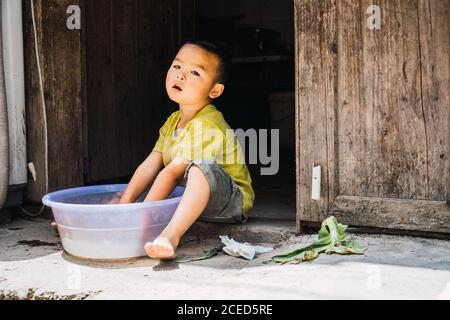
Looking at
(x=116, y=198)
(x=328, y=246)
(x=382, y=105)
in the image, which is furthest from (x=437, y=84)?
(x=116, y=198)

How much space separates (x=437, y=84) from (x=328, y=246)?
76 centimetres

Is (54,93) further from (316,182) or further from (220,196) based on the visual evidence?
(316,182)

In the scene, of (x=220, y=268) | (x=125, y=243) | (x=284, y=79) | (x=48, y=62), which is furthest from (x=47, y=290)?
(x=284, y=79)

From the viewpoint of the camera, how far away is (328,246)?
200 centimetres

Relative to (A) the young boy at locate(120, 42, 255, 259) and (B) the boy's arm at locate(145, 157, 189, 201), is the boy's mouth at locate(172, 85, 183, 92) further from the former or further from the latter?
(B) the boy's arm at locate(145, 157, 189, 201)

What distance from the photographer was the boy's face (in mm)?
2406

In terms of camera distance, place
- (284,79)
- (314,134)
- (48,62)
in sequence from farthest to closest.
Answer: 1. (284,79)
2. (48,62)
3. (314,134)

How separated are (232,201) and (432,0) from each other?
1148mm

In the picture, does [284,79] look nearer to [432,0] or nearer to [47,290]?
[432,0]

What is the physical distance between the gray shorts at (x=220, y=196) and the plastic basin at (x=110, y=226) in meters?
0.16

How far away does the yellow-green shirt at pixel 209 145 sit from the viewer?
2256 millimetres

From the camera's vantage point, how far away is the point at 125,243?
6.63 ft

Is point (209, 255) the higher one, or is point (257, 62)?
point (257, 62)

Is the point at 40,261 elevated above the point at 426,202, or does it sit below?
below
